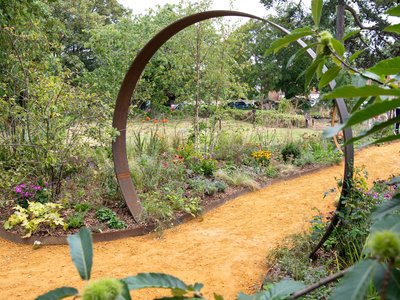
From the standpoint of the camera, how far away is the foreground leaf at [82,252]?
0.54 metres

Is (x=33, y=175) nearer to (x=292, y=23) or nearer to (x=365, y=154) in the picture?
(x=365, y=154)

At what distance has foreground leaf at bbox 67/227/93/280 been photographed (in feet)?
1.78

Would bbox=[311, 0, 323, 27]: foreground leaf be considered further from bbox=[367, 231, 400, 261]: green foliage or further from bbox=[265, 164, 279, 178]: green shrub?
bbox=[265, 164, 279, 178]: green shrub

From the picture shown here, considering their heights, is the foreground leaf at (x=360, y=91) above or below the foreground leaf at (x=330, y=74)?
below

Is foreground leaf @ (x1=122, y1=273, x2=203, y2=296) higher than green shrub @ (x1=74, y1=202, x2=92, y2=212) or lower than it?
higher

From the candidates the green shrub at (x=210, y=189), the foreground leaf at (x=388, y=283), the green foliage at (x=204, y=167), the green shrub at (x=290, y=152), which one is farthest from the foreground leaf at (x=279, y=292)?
the green shrub at (x=290, y=152)

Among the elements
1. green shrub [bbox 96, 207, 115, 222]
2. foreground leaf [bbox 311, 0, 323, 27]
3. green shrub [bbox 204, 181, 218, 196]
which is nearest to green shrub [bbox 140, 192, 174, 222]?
green shrub [bbox 96, 207, 115, 222]

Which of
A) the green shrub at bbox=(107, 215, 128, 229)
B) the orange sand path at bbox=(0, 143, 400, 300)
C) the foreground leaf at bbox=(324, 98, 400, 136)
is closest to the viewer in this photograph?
the foreground leaf at bbox=(324, 98, 400, 136)

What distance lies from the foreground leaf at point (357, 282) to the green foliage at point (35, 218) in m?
4.38

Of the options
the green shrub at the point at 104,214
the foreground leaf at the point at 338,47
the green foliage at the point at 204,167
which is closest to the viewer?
the foreground leaf at the point at 338,47

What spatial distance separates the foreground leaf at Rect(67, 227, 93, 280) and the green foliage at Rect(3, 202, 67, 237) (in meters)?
4.10

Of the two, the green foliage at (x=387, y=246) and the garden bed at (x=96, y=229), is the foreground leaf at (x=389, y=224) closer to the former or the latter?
the green foliage at (x=387, y=246)

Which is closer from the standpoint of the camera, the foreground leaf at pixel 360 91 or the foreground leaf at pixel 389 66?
the foreground leaf at pixel 360 91

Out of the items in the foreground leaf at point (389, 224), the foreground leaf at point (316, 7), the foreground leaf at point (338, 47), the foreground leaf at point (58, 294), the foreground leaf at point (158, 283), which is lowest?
the foreground leaf at point (158, 283)
